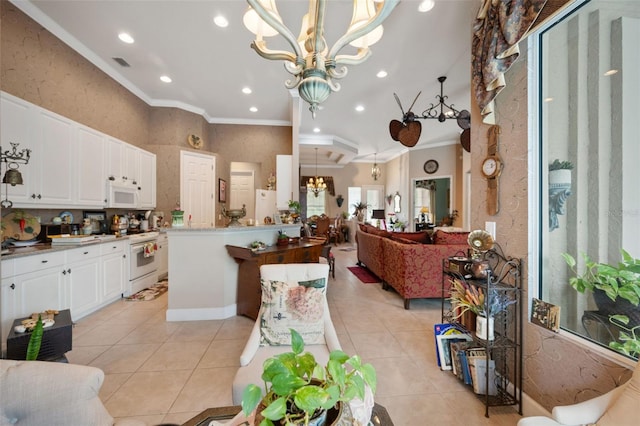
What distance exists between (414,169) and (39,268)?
839 cm

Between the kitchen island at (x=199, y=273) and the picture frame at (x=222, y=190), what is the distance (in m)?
2.65

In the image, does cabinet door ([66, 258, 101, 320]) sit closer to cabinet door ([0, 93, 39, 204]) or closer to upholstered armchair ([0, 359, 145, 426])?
cabinet door ([0, 93, 39, 204])

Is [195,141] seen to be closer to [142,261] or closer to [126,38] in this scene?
[126,38]

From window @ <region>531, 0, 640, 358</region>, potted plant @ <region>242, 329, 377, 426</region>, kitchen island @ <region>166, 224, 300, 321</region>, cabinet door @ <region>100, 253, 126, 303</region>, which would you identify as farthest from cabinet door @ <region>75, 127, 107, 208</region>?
window @ <region>531, 0, 640, 358</region>

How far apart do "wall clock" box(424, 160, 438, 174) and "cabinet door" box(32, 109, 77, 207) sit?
26.6 feet

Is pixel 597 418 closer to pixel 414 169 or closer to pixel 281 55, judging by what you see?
pixel 281 55

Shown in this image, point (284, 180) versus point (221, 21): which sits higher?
point (221, 21)

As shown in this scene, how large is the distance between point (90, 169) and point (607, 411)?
507 cm

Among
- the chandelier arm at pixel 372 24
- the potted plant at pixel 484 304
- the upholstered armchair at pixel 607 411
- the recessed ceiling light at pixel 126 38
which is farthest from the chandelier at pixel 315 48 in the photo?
the recessed ceiling light at pixel 126 38

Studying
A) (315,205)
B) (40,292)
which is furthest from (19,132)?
(315,205)

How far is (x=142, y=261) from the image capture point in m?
3.79

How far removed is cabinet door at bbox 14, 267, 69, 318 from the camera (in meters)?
2.17

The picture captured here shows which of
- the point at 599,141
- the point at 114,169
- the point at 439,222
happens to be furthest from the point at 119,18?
the point at 439,222

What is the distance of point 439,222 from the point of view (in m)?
8.55
